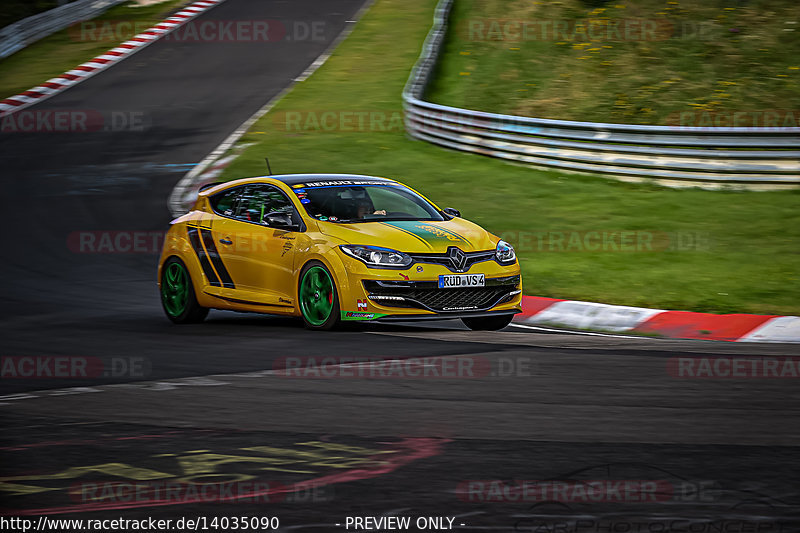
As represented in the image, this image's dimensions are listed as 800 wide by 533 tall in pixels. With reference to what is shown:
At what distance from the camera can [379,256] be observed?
417 inches

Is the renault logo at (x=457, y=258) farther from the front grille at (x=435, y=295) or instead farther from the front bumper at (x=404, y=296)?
the front grille at (x=435, y=295)

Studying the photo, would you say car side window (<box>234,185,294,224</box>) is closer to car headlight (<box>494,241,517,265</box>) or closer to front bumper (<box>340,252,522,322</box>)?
front bumper (<box>340,252,522,322</box>)

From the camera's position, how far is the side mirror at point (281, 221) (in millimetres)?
11250

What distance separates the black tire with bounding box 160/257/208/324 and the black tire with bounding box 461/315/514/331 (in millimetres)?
2746

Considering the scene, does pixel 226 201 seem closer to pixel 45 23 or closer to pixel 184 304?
pixel 184 304

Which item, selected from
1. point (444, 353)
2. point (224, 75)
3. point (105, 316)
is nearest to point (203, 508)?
point (444, 353)

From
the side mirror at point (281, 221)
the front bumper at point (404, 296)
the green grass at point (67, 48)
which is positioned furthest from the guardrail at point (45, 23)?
the front bumper at point (404, 296)

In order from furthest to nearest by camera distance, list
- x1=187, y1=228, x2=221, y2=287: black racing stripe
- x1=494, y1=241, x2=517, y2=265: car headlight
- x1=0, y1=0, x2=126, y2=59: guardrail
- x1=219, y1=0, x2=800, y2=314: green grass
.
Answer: x1=0, y1=0, x2=126, y2=59: guardrail
x1=219, y1=0, x2=800, y2=314: green grass
x1=187, y1=228, x2=221, y2=287: black racing stripe
x1=494, y1=241, x2=517, y2=265: car headlight

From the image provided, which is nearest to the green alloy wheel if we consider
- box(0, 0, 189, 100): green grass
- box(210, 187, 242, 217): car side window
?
box(210, 187, 242, 217): car side window

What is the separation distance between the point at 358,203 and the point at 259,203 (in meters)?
1.07

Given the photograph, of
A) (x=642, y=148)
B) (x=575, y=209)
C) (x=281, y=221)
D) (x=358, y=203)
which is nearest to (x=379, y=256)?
(x=358, y=203)

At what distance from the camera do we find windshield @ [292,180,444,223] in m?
11.3

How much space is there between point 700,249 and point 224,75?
19.4m

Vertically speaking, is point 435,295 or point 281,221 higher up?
point 281,221
